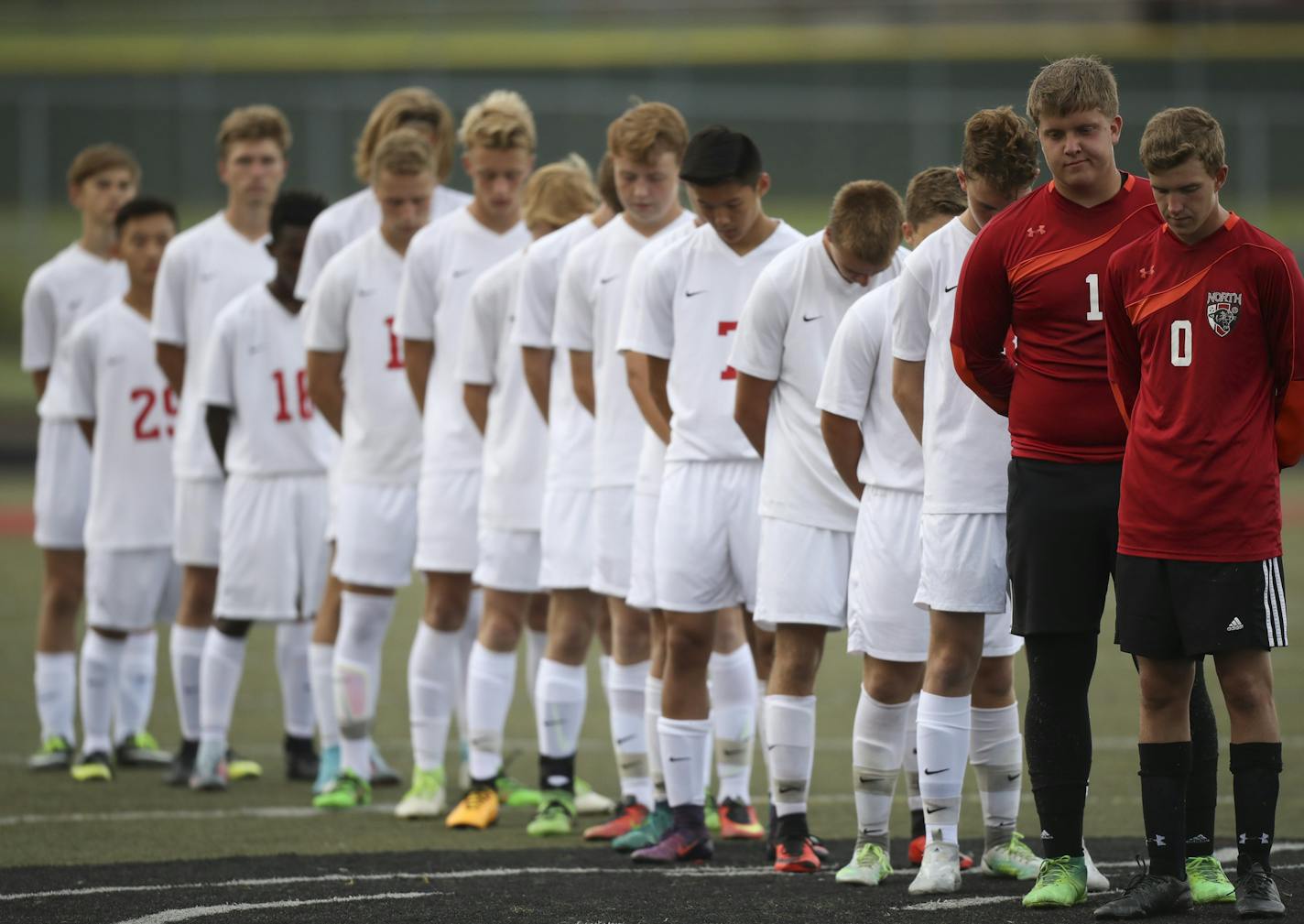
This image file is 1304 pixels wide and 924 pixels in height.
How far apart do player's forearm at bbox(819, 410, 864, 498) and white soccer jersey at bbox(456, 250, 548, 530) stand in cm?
207

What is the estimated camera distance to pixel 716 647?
25.8ft

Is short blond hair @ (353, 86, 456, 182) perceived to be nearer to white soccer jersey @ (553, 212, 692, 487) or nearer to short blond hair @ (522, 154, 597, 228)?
short blond hair @ (522, 154, 597, 228)

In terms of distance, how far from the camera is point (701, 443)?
7.26 meters

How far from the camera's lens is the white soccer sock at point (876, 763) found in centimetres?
641

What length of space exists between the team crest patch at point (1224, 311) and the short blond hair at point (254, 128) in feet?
18.9

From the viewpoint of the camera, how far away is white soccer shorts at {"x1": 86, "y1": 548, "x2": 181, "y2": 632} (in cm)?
1012

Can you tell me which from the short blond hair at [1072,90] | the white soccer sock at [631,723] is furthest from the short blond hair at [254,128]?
the short blond hair at [1072,90]

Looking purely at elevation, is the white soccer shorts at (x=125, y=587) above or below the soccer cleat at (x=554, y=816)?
above

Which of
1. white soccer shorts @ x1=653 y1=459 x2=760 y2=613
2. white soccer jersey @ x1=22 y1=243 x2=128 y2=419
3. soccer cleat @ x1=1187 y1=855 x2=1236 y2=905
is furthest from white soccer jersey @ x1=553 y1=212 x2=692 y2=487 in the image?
white soccer jersey @ x1=22 y1=243 x2=128 y2=419

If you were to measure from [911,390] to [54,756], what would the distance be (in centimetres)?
548

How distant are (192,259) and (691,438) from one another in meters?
3.70

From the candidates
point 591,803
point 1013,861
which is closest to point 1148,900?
point 1013,861

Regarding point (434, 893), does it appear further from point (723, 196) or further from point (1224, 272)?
point (1224, 272)

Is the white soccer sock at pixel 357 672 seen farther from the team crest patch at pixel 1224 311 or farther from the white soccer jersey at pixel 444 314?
the team crest patch at pixel 1224 311
